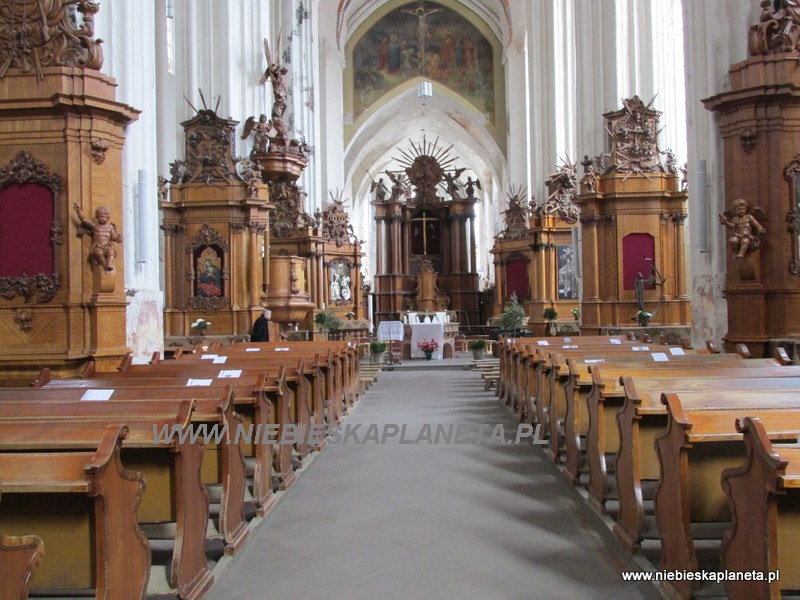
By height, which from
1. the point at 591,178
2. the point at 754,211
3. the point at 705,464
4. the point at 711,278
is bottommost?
the point at 705,464

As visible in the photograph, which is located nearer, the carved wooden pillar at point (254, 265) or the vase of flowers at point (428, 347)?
the carved wooden pillar at point (254, 265)

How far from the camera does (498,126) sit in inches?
1350

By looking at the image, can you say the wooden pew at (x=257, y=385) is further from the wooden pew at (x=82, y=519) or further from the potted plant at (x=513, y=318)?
the potted plant at (x=513, y=318)

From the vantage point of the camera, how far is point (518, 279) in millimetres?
24922

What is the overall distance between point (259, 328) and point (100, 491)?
29.2ft

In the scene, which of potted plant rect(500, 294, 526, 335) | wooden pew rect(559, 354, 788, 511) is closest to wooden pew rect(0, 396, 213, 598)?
wooden pew rect(559, 354, 788, 511)

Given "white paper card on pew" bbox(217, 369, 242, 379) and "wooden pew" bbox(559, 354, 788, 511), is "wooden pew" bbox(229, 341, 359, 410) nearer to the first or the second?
"white paper card on pew" bbox(217, 369, 242, 379)

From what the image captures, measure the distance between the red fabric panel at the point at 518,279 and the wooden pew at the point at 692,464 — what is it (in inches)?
819

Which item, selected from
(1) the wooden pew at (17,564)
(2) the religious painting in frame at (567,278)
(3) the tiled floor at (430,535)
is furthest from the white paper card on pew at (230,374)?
(2) the religious painting in frame at (567,278)

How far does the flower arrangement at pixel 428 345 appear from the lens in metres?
18.4

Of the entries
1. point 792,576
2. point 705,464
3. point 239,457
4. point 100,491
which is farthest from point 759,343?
point 100,491

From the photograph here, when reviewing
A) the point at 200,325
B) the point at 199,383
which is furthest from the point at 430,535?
the point at 200,325

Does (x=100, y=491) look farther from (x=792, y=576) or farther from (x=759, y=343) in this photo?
(x=759, y=343)

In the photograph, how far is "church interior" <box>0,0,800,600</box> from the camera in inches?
134
